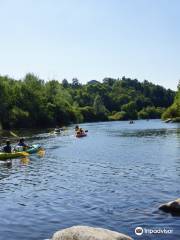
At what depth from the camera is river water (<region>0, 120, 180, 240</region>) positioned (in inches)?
789

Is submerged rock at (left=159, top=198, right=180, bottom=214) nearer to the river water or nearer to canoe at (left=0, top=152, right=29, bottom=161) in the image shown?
the river water

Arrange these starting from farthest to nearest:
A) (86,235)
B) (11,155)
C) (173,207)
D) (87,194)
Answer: (11,155) < (87,194) < (173,207) < (86,235)

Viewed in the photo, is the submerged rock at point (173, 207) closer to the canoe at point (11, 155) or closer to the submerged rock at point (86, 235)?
the submerged rock at point (86, 235)

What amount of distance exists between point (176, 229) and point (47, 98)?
5226 inches

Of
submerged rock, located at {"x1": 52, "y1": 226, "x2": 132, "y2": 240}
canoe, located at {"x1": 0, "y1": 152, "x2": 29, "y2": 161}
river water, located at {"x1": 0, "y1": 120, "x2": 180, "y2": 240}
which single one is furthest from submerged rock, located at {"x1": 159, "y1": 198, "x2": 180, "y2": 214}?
canoe, located at {"x1": 0, "y1": 152, "x2": 29, "y2": 161}

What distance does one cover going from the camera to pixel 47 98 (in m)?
150

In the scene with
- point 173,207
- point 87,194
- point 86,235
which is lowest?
point 87,194

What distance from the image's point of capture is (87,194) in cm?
2670

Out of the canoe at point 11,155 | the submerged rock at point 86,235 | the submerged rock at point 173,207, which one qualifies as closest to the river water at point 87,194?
the submerged rock at point 173,207

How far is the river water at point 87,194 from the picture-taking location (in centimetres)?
2003

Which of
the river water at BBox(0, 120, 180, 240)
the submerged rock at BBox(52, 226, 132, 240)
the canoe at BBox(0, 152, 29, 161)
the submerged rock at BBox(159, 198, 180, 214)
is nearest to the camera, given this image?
the submerged rock at BBox(52, 226, 132, 240)

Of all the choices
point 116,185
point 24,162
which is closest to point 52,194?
point 116,185

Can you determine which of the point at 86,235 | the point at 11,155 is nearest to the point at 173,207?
the point at 86,235

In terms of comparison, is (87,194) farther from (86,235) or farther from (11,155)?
(11,155)
